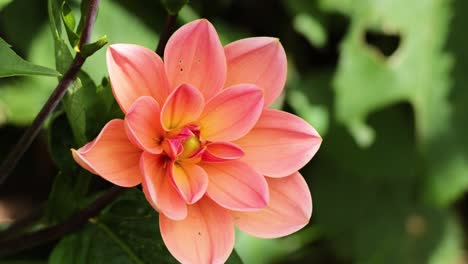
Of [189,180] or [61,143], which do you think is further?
[61,143]

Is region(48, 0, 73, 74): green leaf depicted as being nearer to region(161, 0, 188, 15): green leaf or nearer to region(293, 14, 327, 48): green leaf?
region(161, 0, 188, 15): green leaf

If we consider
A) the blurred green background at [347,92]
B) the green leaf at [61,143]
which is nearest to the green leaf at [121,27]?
the blurred green background at [347,92]

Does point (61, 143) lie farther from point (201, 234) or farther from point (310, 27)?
point (310, 27)

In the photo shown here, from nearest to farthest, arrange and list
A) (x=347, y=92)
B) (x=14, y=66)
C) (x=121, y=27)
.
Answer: (x=14, y=66) → (x=121, y=27) → (x=347, y=92)

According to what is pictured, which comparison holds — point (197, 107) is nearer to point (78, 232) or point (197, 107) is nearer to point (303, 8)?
point (78, 232)

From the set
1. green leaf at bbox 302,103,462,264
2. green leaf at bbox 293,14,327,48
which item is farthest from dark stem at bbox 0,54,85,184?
green leaf at bbox 302,103,462,264

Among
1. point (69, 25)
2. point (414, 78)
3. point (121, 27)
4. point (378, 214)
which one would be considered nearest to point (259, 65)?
point (69, 25)

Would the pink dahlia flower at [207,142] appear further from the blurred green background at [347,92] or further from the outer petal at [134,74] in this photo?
the blurred green background at [347,92]
